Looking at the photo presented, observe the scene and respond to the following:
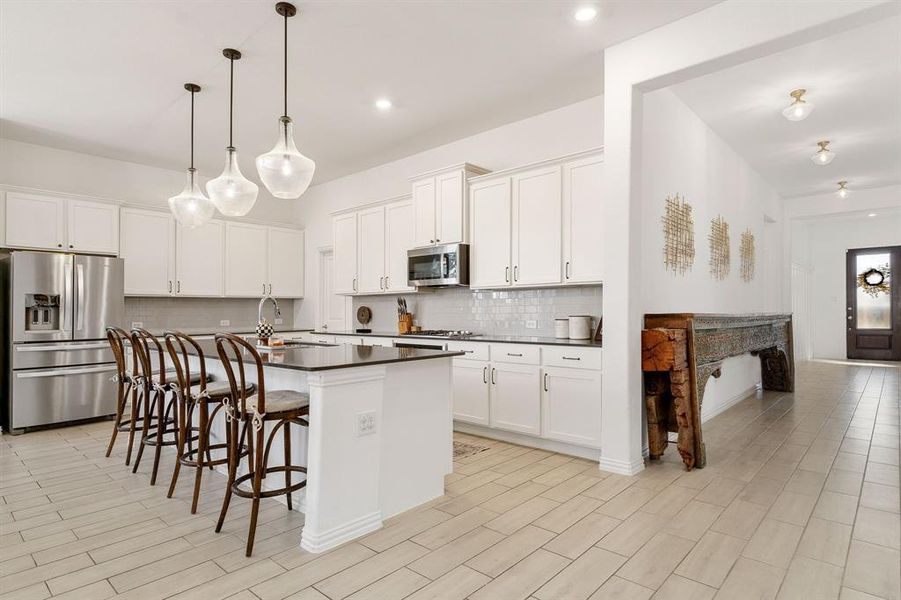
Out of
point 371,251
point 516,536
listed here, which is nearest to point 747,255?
point 371,251

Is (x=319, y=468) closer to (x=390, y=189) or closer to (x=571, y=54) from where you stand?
(x=571, y=54)

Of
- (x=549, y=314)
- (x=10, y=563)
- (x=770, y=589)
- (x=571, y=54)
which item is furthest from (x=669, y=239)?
(x=10, y=563)

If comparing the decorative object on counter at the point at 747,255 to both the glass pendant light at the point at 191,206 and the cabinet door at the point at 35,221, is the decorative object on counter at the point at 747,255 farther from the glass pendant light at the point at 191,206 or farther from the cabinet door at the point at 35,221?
the cabinet door at the point at 35,221

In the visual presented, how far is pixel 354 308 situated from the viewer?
680cm

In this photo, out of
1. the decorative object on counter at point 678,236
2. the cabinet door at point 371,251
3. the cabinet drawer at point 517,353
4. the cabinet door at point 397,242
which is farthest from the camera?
the cabinet door at point 371,251

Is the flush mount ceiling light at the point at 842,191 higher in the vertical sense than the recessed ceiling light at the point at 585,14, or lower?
lower

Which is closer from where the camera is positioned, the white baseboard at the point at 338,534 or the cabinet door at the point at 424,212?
the white baseboard at the point at 338,534

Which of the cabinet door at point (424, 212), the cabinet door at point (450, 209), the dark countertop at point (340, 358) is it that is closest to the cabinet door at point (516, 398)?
the dark countertop at point (340, 358)

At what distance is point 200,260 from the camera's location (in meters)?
6.43

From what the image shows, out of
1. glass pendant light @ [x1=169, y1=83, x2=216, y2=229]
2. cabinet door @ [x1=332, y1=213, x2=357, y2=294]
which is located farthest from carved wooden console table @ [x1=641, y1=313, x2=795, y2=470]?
cabinet door @ [x1=332, y1=213, x2=357, y2=294]

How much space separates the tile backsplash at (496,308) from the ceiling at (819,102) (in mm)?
2020

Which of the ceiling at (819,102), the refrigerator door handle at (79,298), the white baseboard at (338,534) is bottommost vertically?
the white baseboard at (338,534)

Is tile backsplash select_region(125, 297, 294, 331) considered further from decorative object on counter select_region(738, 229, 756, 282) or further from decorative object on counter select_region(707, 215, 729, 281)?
decorative object on counter select_region(738, 229, 756, 282)

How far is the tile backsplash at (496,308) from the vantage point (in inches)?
181
